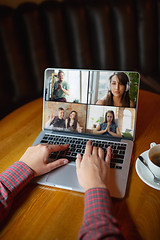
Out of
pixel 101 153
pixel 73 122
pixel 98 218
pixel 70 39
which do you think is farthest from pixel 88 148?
pixel 70 39

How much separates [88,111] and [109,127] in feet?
0.33

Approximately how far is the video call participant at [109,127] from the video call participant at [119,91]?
5 cm

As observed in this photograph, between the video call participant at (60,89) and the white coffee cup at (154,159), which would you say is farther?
the video call participant at (60,89)

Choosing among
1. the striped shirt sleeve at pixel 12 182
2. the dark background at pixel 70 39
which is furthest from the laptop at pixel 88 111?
the dark background at pixel 70 39

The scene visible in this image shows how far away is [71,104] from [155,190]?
42cm

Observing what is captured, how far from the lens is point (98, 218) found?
1.70 ft

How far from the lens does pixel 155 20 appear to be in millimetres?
1825

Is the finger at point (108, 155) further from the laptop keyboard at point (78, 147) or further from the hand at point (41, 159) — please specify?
the hand at point (41, 159)

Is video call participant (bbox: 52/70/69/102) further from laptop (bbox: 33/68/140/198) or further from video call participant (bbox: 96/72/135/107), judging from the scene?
video call participant (bbox: 96/72/135/107)

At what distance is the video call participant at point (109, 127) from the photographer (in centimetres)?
81

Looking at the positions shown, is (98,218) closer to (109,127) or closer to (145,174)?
(145,174)

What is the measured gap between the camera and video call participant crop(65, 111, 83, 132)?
85cm

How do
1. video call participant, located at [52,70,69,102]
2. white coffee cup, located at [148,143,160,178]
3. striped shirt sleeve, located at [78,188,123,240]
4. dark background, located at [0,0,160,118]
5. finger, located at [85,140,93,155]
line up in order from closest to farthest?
striped shirt sleeve, located at [78,188,123,240] < white coffee cup, located at [148,143,160,178] < finger, located at [85,140,93,155] < video call participant, located at [52,70,69,102] < dark background, located at [0,0,160,118]

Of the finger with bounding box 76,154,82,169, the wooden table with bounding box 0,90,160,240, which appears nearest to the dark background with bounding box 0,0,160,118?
the wooden table with bounding box 0,90,160,240
